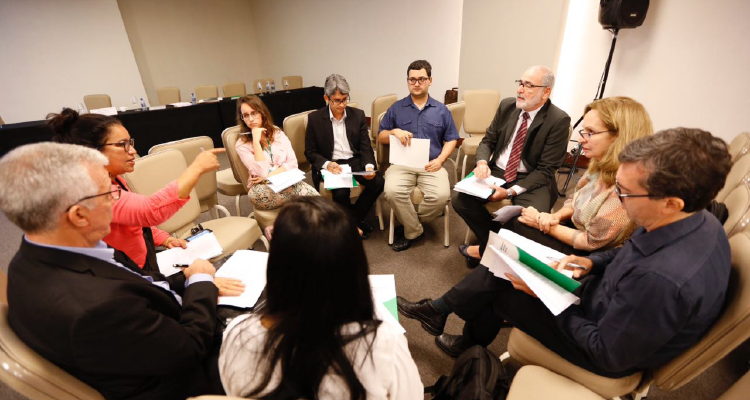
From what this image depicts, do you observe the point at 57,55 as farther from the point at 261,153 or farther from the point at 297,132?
the point at 261,153

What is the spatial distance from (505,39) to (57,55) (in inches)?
278

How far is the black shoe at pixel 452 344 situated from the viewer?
1.70 meters

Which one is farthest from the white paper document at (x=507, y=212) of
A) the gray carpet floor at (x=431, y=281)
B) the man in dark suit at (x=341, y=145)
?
the man in dark suit at (x=341, y=145)

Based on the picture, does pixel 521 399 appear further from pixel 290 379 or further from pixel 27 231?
pixel 27 231

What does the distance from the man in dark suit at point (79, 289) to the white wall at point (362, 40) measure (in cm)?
511

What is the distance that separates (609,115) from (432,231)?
164 centimetres

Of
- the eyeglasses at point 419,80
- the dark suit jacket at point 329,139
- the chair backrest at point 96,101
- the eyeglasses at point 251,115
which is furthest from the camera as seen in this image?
the chair backrest at point 96,101

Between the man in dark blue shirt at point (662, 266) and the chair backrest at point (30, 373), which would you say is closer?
the chair backrest at point (30, 373)

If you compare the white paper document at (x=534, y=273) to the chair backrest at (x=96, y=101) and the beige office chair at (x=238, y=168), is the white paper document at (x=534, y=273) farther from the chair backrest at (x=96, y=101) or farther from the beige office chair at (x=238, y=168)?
the chair backrest at (x=96, y=101)

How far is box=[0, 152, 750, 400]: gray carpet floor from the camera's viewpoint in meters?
1.57

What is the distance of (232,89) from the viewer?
6.05m

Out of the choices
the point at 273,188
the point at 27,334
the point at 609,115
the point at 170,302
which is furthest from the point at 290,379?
the point at 609,115

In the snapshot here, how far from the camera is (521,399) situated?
1019mm

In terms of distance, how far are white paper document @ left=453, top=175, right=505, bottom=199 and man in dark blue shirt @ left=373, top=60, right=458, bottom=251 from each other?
268 mm
